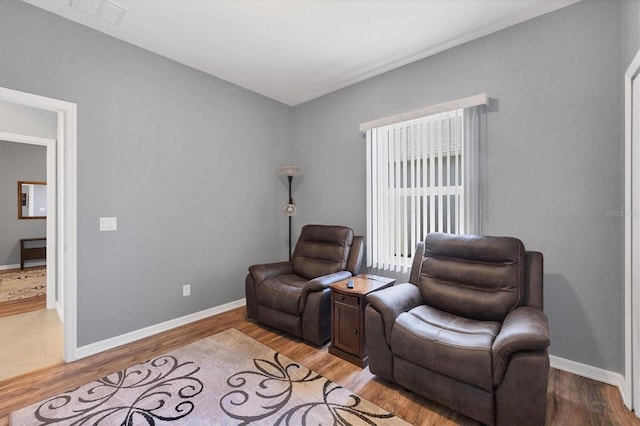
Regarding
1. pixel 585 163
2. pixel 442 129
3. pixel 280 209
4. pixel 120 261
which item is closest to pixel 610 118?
pixel 585 163

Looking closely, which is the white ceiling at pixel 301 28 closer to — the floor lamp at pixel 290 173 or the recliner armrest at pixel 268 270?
the floor lamp at pixel 290 173

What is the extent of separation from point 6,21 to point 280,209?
118 inches

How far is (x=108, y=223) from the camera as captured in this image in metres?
2.59

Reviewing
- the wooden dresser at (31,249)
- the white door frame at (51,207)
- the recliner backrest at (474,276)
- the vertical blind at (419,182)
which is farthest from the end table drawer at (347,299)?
the wooden dresser at (31,249)

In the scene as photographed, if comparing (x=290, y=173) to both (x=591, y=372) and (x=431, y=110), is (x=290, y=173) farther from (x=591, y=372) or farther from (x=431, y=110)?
Answer: (x=591, y=372)

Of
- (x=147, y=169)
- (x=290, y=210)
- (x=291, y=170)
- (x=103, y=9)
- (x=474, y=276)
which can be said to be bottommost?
(x=474, y=276)

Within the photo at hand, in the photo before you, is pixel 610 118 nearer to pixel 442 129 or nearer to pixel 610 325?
pixel 442 129

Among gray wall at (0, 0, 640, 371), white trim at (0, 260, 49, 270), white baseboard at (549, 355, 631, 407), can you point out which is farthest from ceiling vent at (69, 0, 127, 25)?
white trim at (0, 260, 49, 270)

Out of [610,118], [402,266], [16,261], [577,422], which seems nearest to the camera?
[577,422]

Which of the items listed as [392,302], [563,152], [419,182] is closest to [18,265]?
[392,302]

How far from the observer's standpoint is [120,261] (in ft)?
8.76

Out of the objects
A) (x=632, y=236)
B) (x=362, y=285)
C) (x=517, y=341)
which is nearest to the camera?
(x=517, y=341)

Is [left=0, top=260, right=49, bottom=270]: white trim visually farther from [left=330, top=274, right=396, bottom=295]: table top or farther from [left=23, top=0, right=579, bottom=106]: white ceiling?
[left=330, top=274, right=396, bottom=295]: table top

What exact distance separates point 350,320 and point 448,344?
32.8 inches
